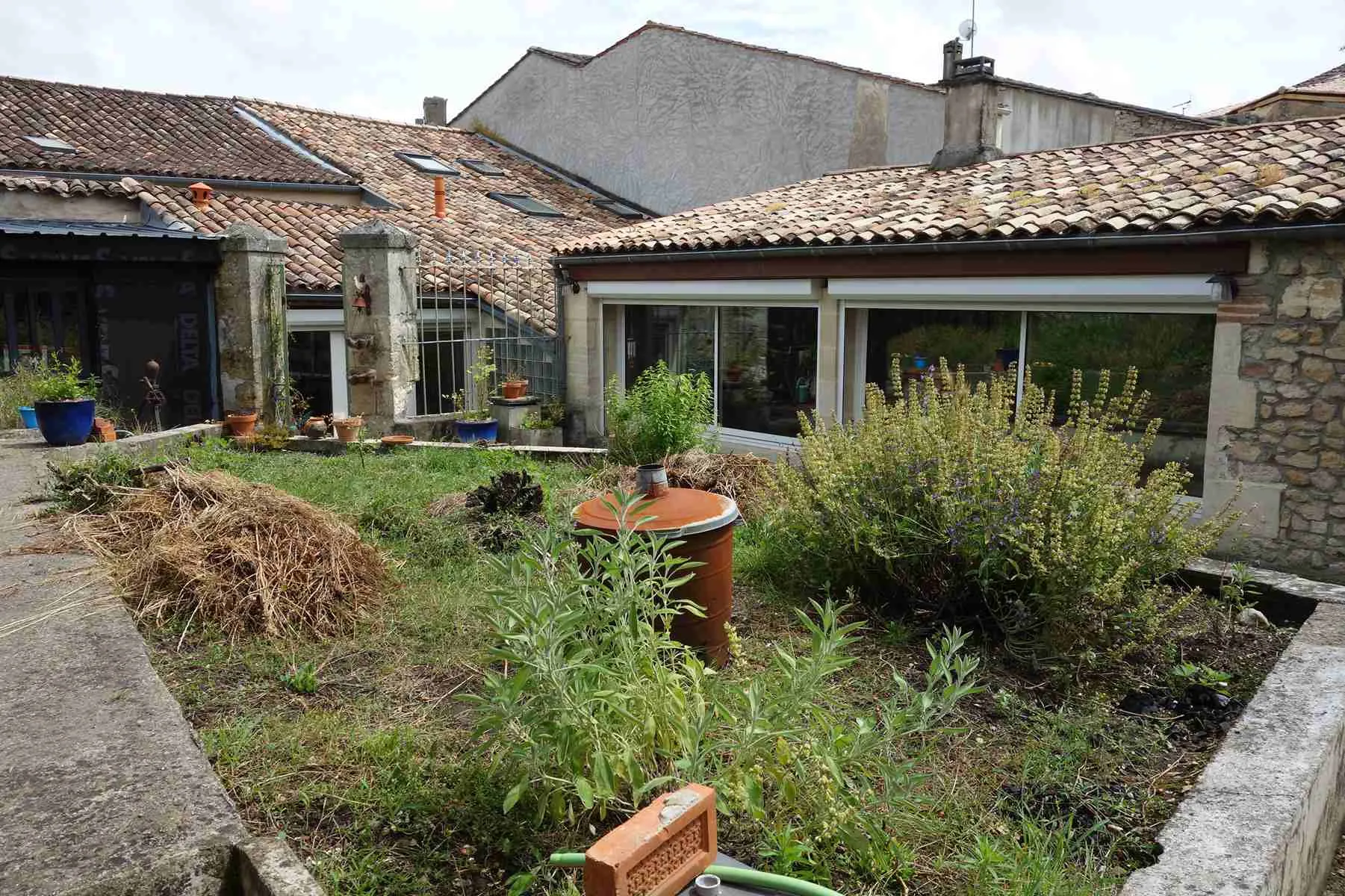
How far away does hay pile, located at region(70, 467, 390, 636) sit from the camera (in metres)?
4.96

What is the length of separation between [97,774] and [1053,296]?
8356 millimetres

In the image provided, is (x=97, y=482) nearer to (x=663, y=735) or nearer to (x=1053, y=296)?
(x=663, y=735)

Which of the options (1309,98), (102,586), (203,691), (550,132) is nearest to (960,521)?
(203,691)

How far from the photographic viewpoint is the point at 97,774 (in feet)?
9.91

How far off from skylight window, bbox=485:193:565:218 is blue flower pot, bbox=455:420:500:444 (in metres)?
8.30

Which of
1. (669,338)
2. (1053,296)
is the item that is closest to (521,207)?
(669,338)

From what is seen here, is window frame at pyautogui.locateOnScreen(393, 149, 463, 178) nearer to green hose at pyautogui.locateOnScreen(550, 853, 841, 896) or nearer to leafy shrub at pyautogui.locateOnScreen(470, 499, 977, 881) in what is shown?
leafy shrub at pyautogui.locateOnScreen(470, 499, 977, 881)

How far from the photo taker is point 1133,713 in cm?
441

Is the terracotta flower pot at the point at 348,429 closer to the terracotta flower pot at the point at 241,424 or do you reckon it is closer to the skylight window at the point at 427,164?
the terracotta flower pot at the point at 241,424

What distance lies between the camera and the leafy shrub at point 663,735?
9.80 ft

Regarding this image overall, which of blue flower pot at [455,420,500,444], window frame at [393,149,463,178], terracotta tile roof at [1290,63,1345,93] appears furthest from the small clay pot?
terracotta tile roof at [1290,63,1345,93]

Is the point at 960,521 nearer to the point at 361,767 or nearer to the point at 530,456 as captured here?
the point at 361,767

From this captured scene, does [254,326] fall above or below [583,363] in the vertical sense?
above

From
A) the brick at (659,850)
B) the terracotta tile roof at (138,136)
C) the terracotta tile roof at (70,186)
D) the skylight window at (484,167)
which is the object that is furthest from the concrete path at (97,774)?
the skylight window at (484,167)
